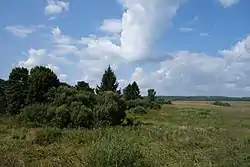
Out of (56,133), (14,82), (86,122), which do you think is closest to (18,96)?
(14,82)

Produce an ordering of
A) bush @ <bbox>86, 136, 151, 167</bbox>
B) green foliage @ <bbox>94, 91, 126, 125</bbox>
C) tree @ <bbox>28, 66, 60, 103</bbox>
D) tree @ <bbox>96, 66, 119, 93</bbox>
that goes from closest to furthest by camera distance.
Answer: bush @ <bbox>86, 136, 151, 167</bbox>, green foliage @ <bbox>94, 91, 126, 125</bbox>, tree @ <bbox>28, 66, 60, 103</bbox>, tree @ <bbox>96, 66, 119, 93</bbox>

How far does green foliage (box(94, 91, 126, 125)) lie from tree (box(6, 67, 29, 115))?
2051 centimetres

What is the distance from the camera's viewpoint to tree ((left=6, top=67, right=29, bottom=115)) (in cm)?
6469

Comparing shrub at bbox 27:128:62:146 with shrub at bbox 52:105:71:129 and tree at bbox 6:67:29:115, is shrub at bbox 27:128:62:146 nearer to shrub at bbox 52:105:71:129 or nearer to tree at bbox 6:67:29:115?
shrub at bbox 52:105:71:129

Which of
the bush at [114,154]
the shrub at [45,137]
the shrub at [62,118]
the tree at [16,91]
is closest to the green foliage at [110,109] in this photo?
the shrub at [62,118]

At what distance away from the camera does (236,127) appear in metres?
13.6

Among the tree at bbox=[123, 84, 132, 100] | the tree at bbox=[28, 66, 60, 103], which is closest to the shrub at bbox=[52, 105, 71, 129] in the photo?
the tree at bbox=[28, 66, 60, 103]

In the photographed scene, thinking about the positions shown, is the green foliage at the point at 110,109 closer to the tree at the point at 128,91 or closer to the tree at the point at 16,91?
the tree at the point at 16,91

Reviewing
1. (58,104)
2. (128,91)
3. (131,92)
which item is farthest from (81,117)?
(131,92)

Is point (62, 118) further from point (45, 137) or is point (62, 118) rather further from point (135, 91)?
point (135, 91)

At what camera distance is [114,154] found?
32.8ft

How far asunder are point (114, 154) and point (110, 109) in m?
34.7

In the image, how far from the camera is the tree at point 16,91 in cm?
6469

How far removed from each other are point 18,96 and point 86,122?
25.8 metres
